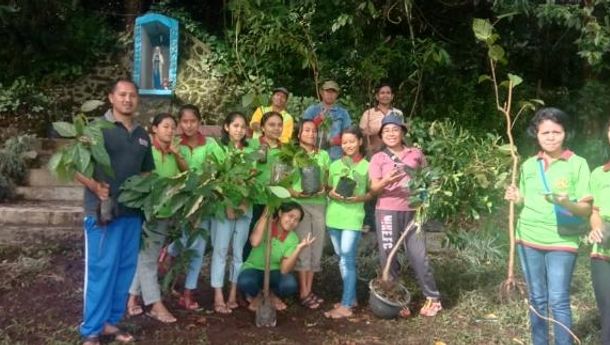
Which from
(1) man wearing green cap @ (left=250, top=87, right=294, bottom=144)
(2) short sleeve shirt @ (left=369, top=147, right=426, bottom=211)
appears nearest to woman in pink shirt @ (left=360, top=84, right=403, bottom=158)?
Answer: (1) man wearing green cap @ (left=250, top=87, right=294, bottom=144)

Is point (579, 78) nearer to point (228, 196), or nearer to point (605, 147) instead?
point (605, 147)

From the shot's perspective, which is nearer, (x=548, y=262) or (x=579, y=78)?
(x=548, y=262)

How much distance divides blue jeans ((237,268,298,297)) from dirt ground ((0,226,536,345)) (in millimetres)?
165

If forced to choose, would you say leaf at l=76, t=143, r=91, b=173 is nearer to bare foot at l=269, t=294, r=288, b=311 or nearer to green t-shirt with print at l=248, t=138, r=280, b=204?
green t-shirt with print at l=248, t=138, r=280, b=204

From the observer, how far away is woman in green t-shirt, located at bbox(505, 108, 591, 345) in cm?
353

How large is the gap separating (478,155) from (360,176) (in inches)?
35.7

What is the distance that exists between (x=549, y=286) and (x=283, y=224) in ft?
6.73

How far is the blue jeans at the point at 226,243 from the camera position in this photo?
4750 mm

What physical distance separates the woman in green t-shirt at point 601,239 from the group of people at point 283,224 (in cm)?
1

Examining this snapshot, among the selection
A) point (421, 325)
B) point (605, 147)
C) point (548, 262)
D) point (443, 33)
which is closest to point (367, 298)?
point (421, 325)

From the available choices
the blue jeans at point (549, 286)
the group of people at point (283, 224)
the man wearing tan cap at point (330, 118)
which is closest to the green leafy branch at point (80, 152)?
the group of people at point (283, 224)

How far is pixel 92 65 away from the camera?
1109cm

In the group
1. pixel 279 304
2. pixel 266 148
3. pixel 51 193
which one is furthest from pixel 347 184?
pixel 51 193

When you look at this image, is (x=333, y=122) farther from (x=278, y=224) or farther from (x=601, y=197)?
(x=601, y=197)
